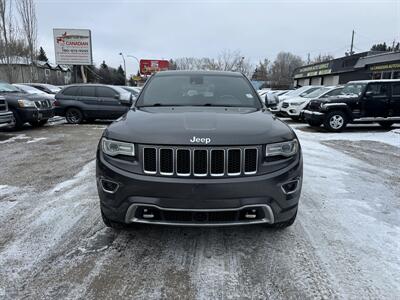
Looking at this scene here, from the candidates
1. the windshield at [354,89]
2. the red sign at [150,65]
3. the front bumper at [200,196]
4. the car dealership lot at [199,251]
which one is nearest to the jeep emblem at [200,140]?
the front bumper at [200,196]

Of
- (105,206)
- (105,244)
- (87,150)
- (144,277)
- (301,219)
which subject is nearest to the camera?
(144,277)

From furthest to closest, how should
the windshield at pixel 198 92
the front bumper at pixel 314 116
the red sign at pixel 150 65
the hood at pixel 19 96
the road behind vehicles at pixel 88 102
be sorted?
the red sign at pixel 150 65
the road behind vehicles at pixel 88 102
the front bumper at pixel 314 116
the hood at pixel 19 96
the windshield at pixel 198 92

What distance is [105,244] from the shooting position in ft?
10.1

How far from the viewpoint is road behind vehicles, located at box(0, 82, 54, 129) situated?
9.99 m

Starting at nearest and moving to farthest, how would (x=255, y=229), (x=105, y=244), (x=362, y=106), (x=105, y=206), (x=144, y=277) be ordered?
(x=144, y=277), (x=105, y=206), (x=105, y=244), (x=255, y=229), (x=362, y=106)

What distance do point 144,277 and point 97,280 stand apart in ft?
1.21

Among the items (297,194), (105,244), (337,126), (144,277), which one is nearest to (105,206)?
(105,244)

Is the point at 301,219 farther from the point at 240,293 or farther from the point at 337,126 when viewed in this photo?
the point at 337,126

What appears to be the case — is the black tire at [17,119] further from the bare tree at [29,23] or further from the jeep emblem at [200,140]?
the bare tree at [29,23]

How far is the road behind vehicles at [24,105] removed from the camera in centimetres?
999

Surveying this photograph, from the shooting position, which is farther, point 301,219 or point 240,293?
point 301,219

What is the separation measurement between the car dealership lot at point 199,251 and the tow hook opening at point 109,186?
620mm

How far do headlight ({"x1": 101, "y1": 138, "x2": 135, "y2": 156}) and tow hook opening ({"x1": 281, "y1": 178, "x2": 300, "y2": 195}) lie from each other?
134 cm

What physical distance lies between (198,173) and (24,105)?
942cm
